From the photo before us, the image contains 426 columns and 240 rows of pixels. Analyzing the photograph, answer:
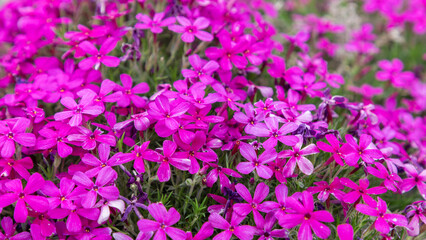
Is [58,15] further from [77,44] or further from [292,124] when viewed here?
[292,124]

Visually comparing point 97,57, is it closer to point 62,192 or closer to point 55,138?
point 55,138

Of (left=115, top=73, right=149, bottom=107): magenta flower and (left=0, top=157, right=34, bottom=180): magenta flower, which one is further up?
(left=115, top=73, right=149, bottom=107): magenta flower

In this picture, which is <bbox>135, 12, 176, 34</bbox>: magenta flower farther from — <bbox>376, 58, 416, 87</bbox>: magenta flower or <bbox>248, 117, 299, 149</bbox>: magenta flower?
<bbox>376, 58, 416, 87</bbox>: magenta flower

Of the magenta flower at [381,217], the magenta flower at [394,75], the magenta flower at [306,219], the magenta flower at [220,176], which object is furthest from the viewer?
the magenta flower at [394,75]

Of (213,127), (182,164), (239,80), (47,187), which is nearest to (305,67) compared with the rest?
(239,80)

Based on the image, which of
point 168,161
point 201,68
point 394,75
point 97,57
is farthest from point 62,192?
point 394,75

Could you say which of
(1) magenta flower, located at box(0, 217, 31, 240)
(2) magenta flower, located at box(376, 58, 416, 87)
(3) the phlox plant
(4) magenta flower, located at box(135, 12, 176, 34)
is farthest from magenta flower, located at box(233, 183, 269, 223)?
(2) magenta flower, located at box(376, 58, 416, 87)

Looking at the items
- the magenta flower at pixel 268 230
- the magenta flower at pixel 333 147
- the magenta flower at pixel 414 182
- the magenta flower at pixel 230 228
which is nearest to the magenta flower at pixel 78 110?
the magenta flower at pixel 230 228

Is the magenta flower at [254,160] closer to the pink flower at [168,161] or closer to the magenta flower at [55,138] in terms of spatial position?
the pink flower at [168,161]

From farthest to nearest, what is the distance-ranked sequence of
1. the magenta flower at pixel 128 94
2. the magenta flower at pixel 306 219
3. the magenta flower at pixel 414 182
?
the magenta flower at pixel 128 94
the magenta flower at pixel 414 182
the magenta flower at pixel 306 219
